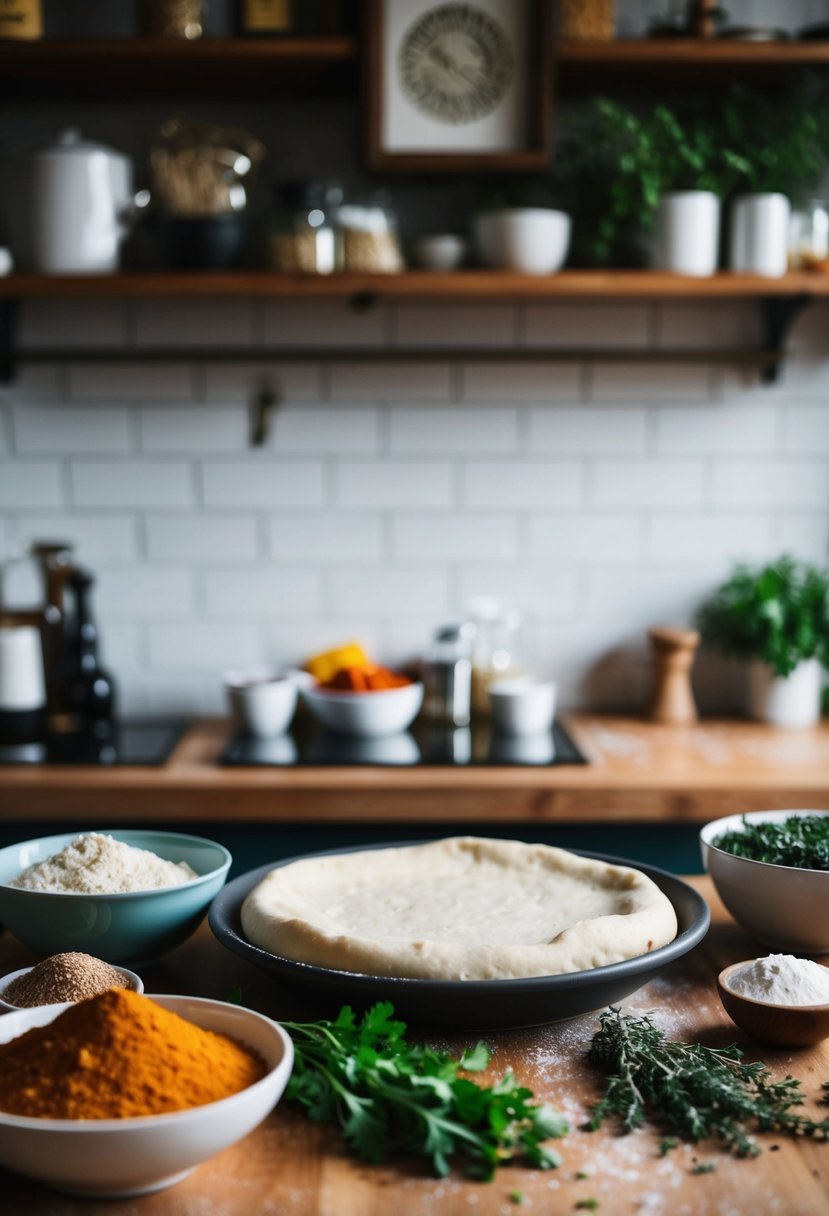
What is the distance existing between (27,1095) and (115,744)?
1701mm

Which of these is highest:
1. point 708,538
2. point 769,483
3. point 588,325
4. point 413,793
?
point 588,325

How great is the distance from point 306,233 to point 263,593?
812 mm

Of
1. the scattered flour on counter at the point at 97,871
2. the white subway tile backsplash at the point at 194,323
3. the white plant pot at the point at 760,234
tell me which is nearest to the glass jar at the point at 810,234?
the white plant pot at the point at 760,234

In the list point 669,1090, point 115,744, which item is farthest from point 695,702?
point 669,1090

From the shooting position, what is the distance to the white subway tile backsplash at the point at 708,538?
2725 millimetres

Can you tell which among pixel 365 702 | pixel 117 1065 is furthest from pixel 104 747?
pixel 117 1065

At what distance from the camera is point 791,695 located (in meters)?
2.59

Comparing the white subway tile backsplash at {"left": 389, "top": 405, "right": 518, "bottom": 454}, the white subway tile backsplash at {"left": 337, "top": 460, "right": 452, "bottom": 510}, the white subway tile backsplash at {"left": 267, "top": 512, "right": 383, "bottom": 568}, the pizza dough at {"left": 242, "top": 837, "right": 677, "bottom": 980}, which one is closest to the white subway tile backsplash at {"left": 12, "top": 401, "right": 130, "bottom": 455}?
the white subway tile backsplash at {"left": 267, "top": 512, "right": 383, "bottom": 568}

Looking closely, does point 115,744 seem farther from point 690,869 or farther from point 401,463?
point 690,869

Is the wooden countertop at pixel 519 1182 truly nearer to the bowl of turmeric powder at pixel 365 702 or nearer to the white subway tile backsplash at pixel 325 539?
the bowl of turmeric powder at pixel 365 702

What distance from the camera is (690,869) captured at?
2.19 meters

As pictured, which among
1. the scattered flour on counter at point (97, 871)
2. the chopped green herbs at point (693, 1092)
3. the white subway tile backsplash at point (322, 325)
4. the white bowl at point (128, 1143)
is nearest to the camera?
the white bowl at point (128, 1143)

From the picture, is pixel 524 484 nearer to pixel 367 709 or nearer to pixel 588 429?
pixel 588 429

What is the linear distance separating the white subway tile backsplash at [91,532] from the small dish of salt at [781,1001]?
1.96 meters
